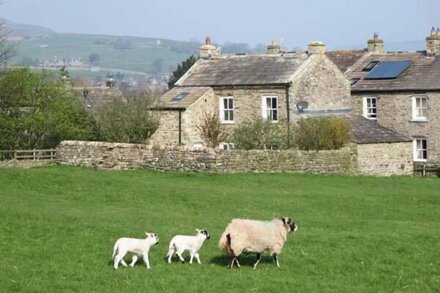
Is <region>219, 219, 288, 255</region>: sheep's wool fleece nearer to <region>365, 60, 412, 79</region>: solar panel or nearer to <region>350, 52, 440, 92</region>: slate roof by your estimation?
<region>350, 52, 440, 92</region>: slate roof

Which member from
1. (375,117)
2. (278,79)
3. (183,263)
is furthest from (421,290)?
(375,117)

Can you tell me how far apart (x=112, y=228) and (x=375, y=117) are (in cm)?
3722

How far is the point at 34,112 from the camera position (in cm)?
5078

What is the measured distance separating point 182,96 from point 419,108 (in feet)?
50.5

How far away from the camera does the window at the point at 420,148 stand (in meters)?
57.8

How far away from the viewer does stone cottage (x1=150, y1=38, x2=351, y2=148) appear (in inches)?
2068

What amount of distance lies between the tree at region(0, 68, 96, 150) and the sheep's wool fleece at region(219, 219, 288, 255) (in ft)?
104

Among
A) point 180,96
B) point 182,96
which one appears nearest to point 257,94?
point 182,96

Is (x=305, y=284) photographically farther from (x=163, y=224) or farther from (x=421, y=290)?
(x=163, y=224)

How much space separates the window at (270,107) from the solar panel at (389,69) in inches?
413

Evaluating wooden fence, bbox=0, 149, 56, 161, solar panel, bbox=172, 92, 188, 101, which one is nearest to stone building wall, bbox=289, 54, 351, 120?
solar panel, bbox=172, 92, 188, 101

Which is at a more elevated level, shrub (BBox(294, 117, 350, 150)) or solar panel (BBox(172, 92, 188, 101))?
solar panel (BBox(172, 92, 188, 101))

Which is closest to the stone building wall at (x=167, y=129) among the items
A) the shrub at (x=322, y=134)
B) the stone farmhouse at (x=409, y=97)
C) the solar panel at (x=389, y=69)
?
the shrub at (x=322, y=134)

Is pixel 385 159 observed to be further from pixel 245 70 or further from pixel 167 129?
pixel 167 129
